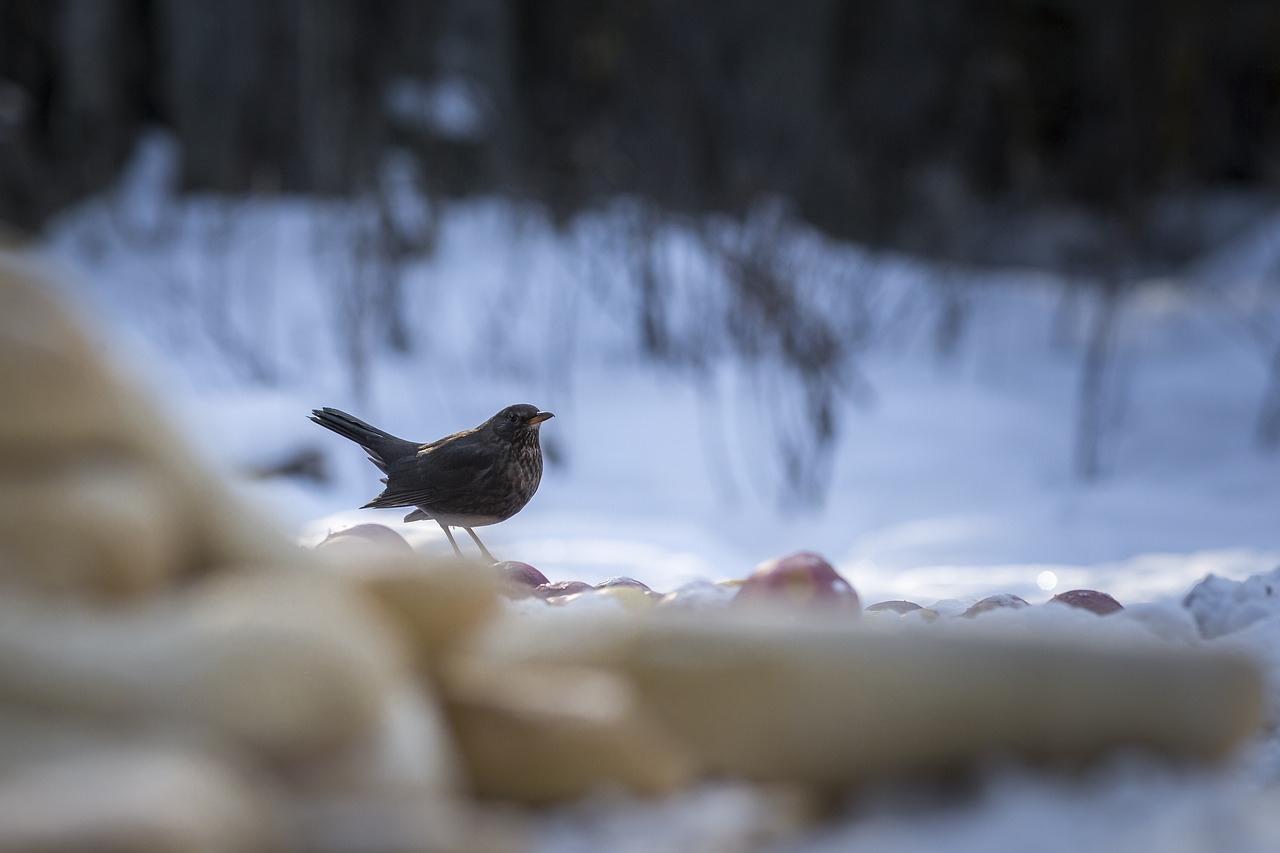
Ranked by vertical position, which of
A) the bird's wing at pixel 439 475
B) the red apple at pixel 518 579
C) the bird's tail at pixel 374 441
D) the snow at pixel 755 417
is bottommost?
the red apple at pixel 518 579

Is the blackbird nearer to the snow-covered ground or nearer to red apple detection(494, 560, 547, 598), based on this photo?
red apple detection(494, 560, 547, 598)

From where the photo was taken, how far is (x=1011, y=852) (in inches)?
30.5

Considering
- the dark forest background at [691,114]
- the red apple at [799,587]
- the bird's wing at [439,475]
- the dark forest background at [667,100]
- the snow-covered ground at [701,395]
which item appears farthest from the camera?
the dark forest background at [667,100]

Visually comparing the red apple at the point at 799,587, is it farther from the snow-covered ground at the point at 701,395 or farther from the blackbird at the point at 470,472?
the snow-covered ground at the point at 701,395

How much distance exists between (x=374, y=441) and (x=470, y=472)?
23 centimetres

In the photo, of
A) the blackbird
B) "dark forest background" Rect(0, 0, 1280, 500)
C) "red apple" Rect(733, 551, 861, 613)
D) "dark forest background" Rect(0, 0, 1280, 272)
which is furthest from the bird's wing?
"dark forest background" Rect(0, 0, 1280, 272)

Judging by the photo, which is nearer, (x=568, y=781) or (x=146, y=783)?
(x=146, y=783)

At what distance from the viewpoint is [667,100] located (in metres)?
7.97

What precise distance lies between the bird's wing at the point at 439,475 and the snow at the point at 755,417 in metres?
0.11

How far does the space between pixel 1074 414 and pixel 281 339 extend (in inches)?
151

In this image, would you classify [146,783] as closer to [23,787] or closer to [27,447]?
[23,787]

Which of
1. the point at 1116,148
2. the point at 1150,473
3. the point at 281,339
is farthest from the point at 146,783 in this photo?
the point at 1116,148

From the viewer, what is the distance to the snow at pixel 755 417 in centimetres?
92

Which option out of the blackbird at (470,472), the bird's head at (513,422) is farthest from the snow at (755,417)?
the bird's head at (513,422)
